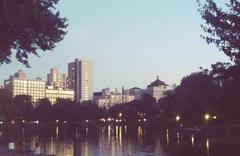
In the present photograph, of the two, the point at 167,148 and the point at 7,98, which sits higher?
the point at 7,98

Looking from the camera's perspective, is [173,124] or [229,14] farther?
[173,124]

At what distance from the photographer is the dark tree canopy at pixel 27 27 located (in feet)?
62.5

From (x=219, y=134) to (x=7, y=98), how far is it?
64139 millimetres

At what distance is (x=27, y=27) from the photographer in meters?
22.6

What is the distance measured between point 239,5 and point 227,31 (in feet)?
1.76

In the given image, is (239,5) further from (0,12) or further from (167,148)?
(167,148)

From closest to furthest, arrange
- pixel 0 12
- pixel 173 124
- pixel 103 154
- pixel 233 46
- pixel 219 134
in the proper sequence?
1. pixel 233 46
2. pixel 0 12
3. pixel 103 154
4. pixel 219 134
5. pixel 173 124

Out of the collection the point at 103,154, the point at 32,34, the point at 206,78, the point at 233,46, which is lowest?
the point at 103,154

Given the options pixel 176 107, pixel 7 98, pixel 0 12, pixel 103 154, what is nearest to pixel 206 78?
pixel 0 12

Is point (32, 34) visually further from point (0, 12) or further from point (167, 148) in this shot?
point (167, 148)

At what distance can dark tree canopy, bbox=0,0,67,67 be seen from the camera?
19.1 metres

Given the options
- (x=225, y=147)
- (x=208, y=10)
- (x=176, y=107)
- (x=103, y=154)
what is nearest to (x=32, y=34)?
(x=208, y=10)

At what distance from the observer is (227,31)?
8820 mm

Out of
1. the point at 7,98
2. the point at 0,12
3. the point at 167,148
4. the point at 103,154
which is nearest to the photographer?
the point at 0,12
